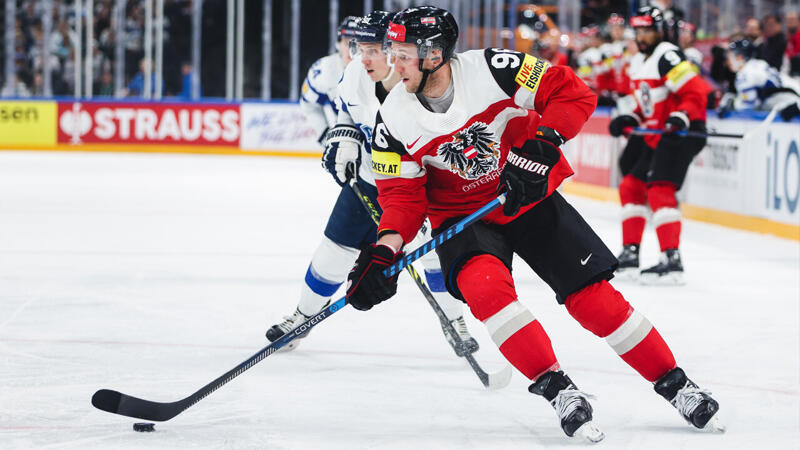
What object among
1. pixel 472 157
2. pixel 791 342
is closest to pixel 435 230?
pixel 472 157

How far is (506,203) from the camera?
260 centimetres

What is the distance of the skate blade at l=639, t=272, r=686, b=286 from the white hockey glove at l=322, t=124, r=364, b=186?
229 cm

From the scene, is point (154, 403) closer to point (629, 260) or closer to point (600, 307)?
point (600, 307)

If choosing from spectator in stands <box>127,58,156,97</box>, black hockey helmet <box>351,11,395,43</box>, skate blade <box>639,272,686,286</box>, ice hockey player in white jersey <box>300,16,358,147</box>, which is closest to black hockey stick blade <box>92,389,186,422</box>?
black hockey helmet <box>351,11,395,43</box>

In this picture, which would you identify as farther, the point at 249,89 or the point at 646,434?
the point at 249,89

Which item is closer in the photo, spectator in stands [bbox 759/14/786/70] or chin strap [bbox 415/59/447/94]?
chin strap [bbox 415/59/447/94]

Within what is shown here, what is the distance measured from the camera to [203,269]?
5535 mm

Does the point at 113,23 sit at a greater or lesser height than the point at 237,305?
greater

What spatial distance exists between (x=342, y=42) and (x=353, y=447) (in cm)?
173

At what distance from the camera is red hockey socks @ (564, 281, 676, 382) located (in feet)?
8.75

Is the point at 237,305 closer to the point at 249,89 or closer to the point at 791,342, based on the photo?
the point at 791,342

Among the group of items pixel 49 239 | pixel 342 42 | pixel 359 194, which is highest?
pixel 342 42

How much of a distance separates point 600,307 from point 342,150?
1.17 m

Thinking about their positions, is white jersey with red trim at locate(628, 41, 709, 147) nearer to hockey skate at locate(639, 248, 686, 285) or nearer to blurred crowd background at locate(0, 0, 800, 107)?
hockey skate at locate(639, 248, 686, 285)
